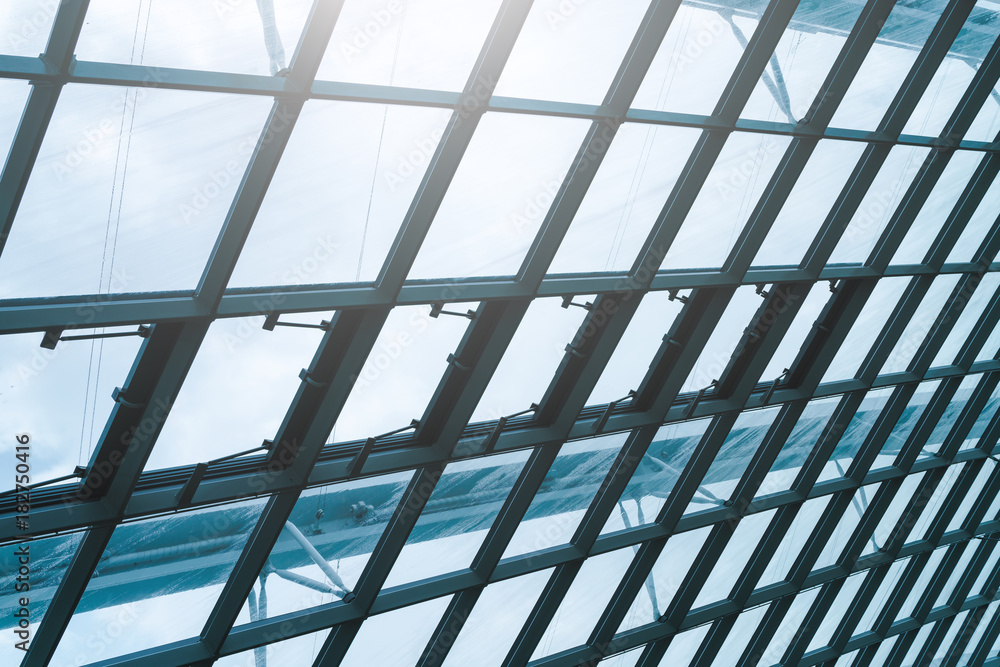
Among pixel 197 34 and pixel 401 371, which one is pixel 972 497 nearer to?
pixel 401 371

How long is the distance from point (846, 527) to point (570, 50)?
41.5ft

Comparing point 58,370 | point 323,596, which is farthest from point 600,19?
point 323,596

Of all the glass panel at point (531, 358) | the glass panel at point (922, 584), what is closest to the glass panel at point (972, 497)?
the glass panel at point (922, 584)

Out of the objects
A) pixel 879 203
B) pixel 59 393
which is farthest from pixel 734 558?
pixel 59 393

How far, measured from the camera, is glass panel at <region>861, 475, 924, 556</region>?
17219 millimetres

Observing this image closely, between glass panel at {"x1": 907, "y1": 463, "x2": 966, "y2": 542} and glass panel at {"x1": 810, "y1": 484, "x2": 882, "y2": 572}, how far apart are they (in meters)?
2.17

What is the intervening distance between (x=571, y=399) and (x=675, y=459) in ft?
10.8

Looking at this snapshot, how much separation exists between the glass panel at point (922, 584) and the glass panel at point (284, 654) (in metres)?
15.2

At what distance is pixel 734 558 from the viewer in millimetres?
14781

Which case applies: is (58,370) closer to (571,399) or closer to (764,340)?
(571,399)

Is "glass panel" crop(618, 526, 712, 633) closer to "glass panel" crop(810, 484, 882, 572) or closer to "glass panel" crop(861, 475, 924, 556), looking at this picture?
"glass panel" crop(810, 484, 882, 572)

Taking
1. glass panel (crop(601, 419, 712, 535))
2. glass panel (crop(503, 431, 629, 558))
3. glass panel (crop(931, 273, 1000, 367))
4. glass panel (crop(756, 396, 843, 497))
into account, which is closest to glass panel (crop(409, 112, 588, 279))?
glass panel (crop(503, 431, 629, 558))

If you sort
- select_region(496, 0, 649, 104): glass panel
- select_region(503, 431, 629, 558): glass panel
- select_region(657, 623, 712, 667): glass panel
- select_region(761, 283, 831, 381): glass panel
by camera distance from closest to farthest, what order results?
1. select_region(496, 0, 649, 104): glass panel
2. select_region(503, 431, 629, 558): glass panel
3. select_region(761, 283, 831, 381): glass panel
4. select_region(657, 623, 712, 667): glass panel

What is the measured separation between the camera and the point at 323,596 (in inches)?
374
